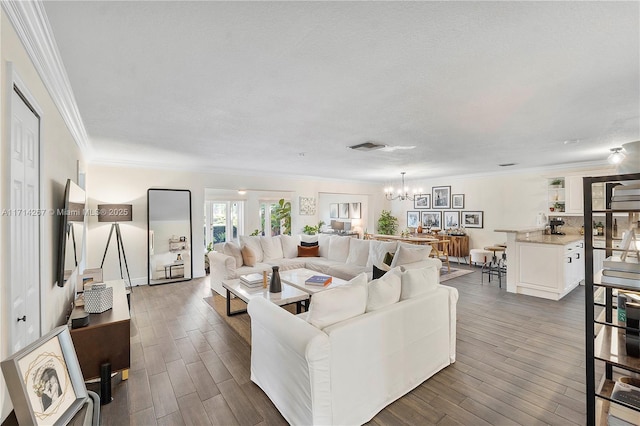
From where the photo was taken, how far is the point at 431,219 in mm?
8797

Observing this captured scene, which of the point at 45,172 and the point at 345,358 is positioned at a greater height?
the point at 45,172

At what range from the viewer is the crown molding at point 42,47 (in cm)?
136

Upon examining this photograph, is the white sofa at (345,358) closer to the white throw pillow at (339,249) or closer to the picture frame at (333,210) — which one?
the white throw pillow at (339,249)

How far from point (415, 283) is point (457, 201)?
21.5 ft

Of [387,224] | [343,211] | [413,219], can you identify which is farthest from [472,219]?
[343,211]

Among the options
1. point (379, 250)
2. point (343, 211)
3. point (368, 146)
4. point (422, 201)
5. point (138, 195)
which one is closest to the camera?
point (368, 146)

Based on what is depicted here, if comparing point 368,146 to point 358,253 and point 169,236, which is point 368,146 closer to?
point 358,253

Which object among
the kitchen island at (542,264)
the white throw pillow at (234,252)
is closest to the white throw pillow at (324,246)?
the white throw pillow at (234,252)

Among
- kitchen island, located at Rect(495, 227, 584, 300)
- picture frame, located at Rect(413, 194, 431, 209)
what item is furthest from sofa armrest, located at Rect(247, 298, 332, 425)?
picture frame, located at Rect(413, 194, 431, 209)

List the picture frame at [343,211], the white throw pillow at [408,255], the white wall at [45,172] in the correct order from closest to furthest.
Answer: the white wall at [45,172]
the white throw pillow at [408,255]
the picture frame at [343,211]

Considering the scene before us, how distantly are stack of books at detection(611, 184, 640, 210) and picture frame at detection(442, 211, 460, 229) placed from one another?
22.6 ft

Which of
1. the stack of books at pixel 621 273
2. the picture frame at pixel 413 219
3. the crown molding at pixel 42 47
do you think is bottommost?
the stack of books at pixel 621 273

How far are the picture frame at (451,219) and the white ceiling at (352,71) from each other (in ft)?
14.3

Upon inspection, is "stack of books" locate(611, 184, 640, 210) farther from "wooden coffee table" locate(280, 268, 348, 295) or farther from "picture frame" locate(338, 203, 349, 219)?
"picture frame" locate(338, 203, 349, 219)
